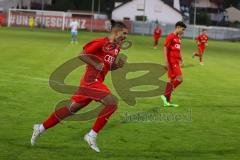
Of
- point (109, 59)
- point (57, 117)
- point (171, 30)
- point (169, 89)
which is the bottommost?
point (169, 89)

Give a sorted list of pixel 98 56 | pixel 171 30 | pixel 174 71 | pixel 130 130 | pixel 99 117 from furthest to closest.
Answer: pixel 171 30
pixel 174 71
pixel 130 130
pixel 99 117
pixel 98 56

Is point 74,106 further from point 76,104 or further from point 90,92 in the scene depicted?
point 90,92

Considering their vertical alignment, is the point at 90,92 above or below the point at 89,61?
below

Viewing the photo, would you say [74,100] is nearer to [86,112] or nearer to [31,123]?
[31,123]

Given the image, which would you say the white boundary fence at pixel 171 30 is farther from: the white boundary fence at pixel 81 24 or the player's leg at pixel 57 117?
the player's leg at pixel 57 117

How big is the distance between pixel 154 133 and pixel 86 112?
2649 mm

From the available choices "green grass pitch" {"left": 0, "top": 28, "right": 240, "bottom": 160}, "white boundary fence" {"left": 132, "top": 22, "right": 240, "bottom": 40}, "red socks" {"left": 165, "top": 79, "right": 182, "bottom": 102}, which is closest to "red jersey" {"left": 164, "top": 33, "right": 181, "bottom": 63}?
"red socks" {"left": 165, "top": 79, "right": 182, "bottom": 102}

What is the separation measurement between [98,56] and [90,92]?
580mm

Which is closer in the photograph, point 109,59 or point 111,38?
point 111,38

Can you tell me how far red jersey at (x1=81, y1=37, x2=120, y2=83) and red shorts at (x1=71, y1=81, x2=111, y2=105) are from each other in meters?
0.09

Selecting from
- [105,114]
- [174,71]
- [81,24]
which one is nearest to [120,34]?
[105,114]

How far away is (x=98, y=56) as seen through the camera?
9.38 metres

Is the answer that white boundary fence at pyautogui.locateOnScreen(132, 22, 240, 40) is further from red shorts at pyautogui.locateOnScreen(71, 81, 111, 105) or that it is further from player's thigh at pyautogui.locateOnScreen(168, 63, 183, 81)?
red shorts at pyautogui.locateOnScreen(71, 81, 111, 105)

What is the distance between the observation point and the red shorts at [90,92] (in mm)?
9383
